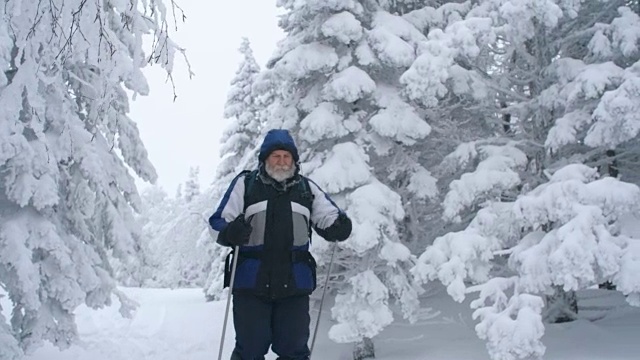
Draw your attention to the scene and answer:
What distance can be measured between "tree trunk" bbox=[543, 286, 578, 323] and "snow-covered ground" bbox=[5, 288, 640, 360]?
8.4 inches

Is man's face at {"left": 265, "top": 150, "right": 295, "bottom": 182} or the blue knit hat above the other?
the blue knit hat

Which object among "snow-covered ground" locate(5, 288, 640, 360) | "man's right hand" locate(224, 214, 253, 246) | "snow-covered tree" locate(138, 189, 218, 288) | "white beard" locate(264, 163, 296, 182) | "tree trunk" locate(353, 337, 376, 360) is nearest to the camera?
"man's right hand" locate(224, 214, 253, 246)

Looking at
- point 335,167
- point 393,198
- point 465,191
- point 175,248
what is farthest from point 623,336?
point 175,248

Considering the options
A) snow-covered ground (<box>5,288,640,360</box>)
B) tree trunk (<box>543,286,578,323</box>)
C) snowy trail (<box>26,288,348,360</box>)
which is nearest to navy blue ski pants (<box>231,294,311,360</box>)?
snow-covered ground (<box>5,288,640,360</box>)

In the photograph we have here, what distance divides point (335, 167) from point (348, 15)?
3.11 m

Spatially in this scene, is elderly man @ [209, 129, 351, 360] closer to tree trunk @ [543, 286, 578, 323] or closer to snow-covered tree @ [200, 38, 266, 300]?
tree trunk @ [543, 286, 578, 323]

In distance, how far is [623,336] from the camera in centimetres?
1140

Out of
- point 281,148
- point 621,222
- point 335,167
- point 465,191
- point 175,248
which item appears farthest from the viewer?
point 175,248

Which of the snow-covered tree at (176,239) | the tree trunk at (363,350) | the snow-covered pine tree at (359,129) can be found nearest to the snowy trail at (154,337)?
the tree trunk at (363,350)

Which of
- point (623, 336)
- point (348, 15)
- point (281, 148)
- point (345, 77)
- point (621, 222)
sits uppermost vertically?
point (348, 15)

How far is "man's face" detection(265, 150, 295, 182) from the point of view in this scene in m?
4.70

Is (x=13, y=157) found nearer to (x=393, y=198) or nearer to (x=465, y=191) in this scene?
(x=393, y=198)

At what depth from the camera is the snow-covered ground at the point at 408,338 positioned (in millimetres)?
11375

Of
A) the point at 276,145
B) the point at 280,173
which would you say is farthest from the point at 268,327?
the point at 276,145
